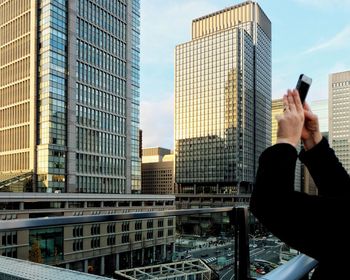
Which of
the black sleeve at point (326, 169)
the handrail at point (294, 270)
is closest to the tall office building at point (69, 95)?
the handrail at point (294, 270)

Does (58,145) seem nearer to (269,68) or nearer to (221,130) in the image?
(221,130)

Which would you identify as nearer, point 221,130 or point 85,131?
point 85,131

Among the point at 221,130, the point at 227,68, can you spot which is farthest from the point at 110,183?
the point at 227,68

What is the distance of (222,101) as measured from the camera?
104812 mm

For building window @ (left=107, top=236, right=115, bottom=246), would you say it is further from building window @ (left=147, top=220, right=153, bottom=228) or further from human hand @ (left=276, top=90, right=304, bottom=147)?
human hand @ (left=276, top=90, right=304, bottom=147)

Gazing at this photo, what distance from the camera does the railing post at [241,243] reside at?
2.83 m

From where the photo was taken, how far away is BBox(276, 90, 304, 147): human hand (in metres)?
1.24

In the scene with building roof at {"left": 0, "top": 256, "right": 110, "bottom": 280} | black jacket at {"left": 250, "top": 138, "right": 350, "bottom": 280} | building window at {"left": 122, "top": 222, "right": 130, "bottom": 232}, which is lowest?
building roof at {"left": 0, "top": 256, "right": 110, "bottom": 280}

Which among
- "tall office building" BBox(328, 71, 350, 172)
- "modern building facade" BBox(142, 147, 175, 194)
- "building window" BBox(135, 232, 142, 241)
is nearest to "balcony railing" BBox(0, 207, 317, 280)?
"building window" BBox(135, 232, 142, 241)

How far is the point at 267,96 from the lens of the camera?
118m

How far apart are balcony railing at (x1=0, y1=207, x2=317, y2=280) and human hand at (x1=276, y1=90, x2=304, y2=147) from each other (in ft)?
4.16

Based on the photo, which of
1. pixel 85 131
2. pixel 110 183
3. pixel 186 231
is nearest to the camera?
pixel 186 231

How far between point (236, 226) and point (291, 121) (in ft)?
5.84

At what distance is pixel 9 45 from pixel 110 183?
90.4 ft
